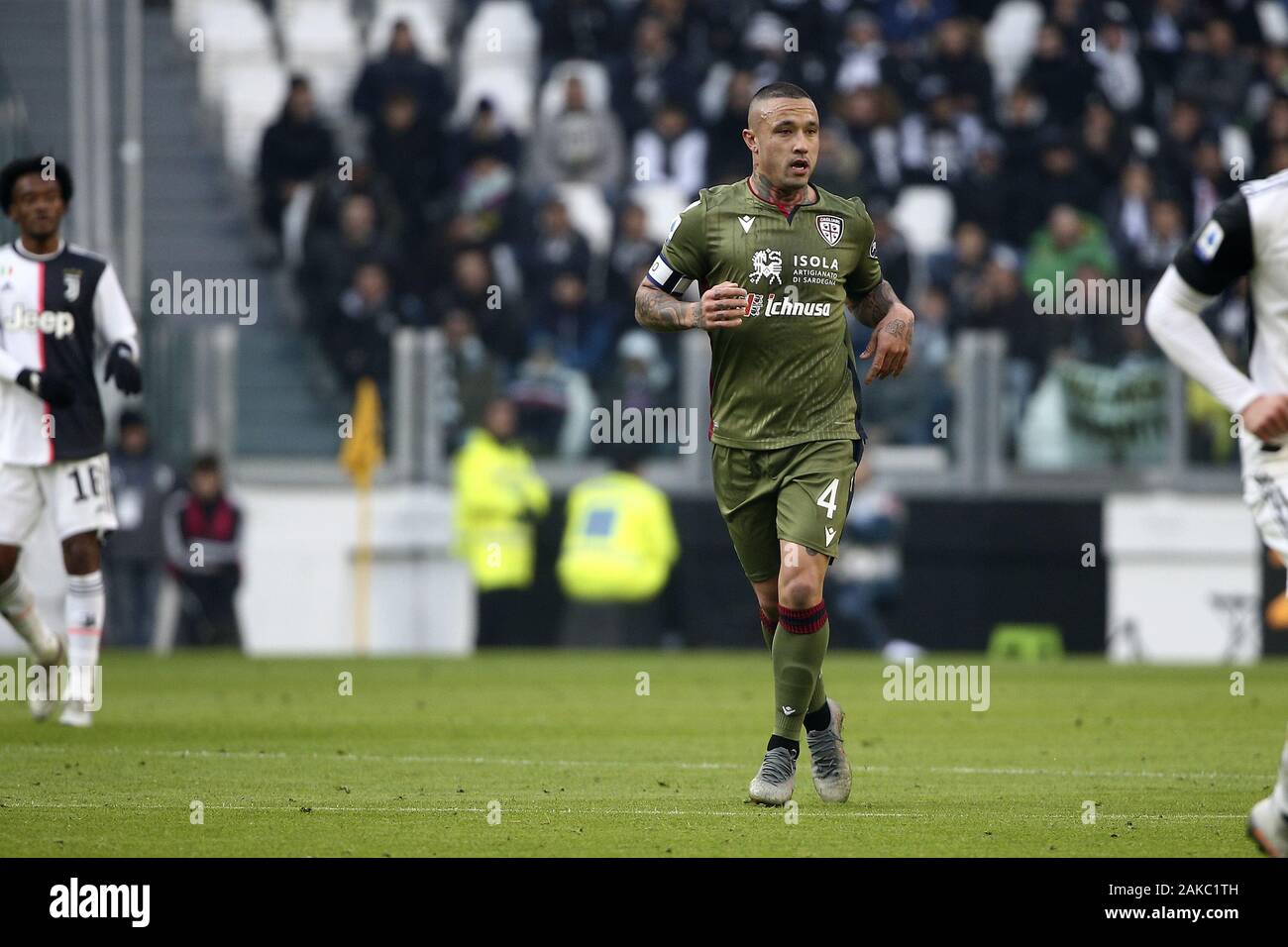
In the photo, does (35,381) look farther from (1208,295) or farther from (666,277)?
(1208,295)

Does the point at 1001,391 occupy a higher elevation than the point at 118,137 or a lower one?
lower

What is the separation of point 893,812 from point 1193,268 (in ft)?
8.54

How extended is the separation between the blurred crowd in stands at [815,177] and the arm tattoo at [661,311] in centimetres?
1124

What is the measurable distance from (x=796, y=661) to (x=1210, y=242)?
2.47 metres

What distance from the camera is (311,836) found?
761 centimetres

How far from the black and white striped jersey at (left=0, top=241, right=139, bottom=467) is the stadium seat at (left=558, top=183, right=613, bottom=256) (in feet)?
36.7

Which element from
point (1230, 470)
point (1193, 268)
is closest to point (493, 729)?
point (1193, 268)

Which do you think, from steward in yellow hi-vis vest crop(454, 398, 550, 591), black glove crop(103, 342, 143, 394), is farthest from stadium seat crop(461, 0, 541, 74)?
black glove crop(103, 342, 143, 394)

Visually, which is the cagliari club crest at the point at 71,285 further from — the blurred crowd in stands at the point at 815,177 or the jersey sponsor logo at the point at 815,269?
the blurred crowd in stands at the point at 815,177

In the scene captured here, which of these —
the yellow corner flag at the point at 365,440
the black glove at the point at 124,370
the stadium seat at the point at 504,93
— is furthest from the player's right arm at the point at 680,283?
the stadium seat at the point at 504,93

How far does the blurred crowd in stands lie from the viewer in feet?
65.8

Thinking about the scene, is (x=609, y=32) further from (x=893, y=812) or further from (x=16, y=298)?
(x=893, y=812)

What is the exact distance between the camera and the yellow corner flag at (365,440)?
20047 millimetres

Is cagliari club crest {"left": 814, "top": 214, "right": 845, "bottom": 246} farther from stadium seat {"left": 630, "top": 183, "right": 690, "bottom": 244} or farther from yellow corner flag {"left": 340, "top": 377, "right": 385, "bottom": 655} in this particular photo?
stadium seat {"left": 630, "top": 183, "right": 690, "bottom": 244}
